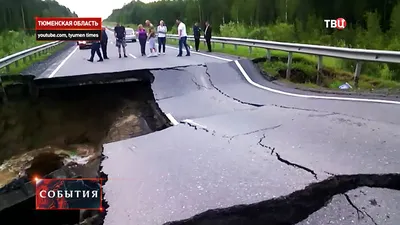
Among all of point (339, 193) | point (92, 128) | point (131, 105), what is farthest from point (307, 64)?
point (339, 193)

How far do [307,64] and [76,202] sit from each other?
10611 mm

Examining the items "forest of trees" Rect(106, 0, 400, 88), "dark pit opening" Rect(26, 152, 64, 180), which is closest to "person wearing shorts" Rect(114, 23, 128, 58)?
"forest of trees" Rect(106, 0, 400, 88)

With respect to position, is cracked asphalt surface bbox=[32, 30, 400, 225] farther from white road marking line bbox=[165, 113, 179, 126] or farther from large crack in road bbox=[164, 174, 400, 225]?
white road marking line bbox=[165, 113, 179, 126]

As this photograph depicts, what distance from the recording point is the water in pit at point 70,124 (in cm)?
753

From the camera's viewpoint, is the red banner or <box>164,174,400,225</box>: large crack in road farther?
the red banner

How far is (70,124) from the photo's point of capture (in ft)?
32.2

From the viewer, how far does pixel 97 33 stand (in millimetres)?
16969

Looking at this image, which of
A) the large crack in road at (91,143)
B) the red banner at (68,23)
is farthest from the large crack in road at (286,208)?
the red banner at (68,23)

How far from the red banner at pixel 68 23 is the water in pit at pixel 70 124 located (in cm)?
862

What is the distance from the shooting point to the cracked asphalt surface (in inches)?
128

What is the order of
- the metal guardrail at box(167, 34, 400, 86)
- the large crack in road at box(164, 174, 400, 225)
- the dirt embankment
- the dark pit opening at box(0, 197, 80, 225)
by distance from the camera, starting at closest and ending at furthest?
the large crack in road at box(164, 174, 400, 225) → the dark pit opening at box(0, 197, 80, 225) → the dirt embankment → the metal guardrail at box(167, 34, 400, 86)

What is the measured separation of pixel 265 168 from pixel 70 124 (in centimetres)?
712

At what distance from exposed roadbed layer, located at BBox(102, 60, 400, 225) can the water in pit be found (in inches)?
64.2

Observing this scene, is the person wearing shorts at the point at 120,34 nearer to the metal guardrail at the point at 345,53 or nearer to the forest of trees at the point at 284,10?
the metal guardrail at the point at 345,53
